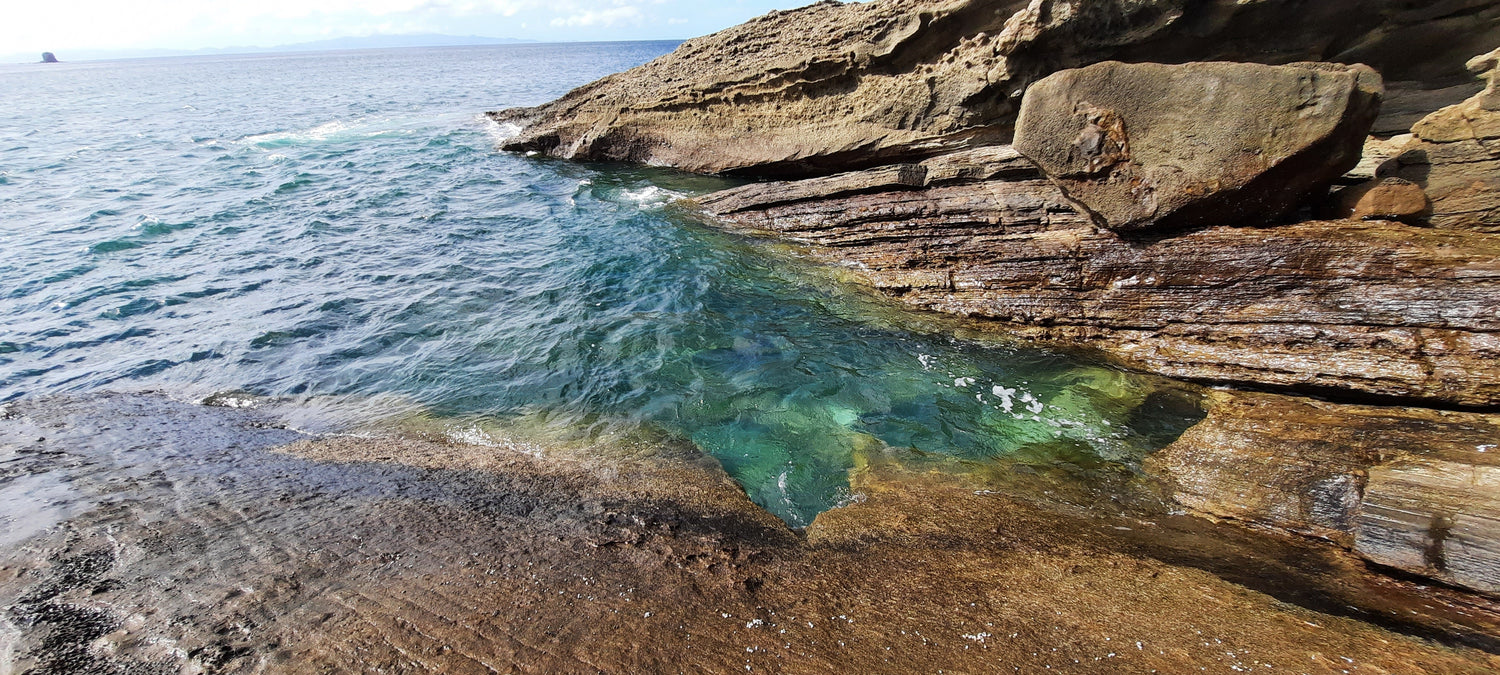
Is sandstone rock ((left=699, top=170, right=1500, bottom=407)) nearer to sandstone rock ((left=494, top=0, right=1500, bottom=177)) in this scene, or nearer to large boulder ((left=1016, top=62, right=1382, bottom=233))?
large boulder ((left=1016, top=62, right=1382, bottom=233))

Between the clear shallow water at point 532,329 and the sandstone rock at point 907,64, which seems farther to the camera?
the sandstone rock at point 907,64

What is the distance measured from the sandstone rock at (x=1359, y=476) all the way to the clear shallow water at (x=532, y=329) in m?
0.61

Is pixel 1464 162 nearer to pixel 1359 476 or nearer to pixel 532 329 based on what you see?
pixel 1359 476

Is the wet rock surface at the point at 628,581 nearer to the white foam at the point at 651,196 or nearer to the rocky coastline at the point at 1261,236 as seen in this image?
the rocky coastline at the point at 1261,236

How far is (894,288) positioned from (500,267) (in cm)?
782

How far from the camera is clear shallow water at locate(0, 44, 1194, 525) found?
7020 millimetres

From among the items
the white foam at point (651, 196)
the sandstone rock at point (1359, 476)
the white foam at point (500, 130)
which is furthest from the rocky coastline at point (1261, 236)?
the white foam at point (500, 130)

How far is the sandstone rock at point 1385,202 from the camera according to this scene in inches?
262

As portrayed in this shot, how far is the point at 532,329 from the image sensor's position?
990cm

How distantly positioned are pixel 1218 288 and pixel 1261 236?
0.69 metres

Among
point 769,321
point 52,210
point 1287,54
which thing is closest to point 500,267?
point 769,321

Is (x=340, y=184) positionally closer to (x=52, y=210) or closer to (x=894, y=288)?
(x=52, y=210)

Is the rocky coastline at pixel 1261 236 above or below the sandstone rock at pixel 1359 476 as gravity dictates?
above

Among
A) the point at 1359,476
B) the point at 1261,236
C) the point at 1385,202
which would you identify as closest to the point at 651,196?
the point at 1261,236
